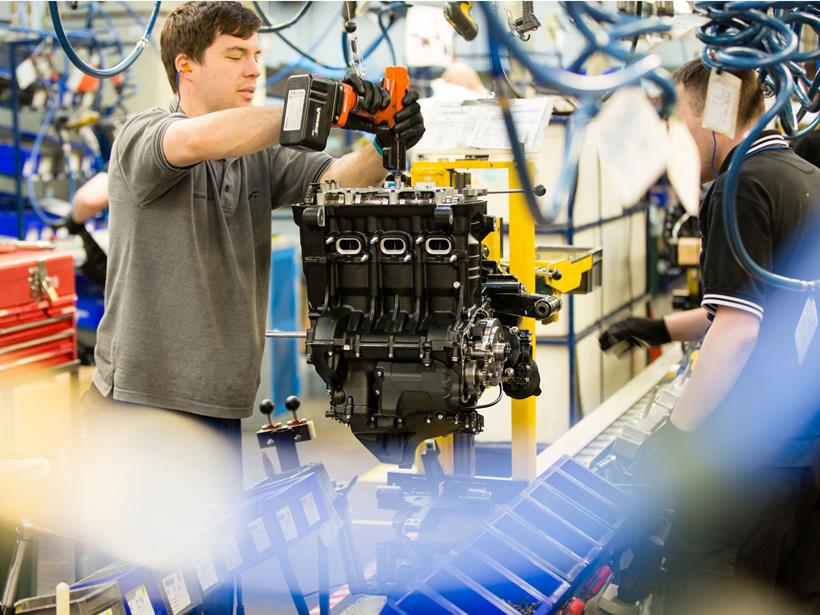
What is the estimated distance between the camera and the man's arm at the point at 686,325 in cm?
305

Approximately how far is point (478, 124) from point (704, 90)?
86 centimetres

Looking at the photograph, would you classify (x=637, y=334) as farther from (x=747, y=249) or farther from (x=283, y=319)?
(x=283, y=319)

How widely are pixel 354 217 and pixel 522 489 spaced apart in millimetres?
1154

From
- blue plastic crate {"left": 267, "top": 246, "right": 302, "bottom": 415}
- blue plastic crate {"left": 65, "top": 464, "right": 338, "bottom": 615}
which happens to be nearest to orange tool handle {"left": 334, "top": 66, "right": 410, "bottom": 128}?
blue plastic crate {"left": 65, "top": 464, "right": 338, "bottom": 615}

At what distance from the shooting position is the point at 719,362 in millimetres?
2451

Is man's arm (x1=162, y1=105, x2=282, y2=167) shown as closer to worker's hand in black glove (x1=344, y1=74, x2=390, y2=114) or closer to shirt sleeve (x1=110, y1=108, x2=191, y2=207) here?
shirt sleeve (x1=110, y1=108, x2=191, y2=207)

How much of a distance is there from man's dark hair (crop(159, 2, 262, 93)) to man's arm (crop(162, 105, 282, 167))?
380 millimetres

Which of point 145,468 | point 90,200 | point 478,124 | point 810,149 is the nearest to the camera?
point 145,468

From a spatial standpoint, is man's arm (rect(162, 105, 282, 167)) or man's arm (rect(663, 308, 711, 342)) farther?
man's arm (rect(663, 308, 711, 342))

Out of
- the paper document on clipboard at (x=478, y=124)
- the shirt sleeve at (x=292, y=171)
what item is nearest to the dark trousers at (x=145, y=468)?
the shirt sleeve at (x=292, y=171)

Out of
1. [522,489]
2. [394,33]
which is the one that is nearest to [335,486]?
[522,489]

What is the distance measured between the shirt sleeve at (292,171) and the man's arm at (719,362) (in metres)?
1.18

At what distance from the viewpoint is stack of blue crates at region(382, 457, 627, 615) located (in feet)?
8.13

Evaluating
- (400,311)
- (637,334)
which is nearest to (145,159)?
(400,311)
